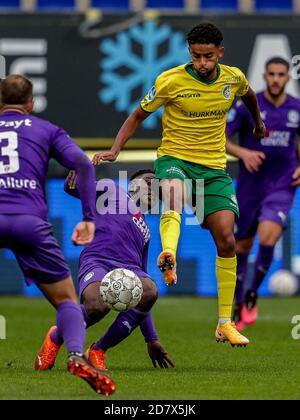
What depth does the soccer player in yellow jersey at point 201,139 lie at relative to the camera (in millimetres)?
9391

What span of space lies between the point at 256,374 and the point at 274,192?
180 inches

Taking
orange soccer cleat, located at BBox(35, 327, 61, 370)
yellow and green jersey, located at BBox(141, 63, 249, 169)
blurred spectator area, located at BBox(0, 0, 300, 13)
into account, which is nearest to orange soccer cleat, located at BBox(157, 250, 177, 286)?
orange soccer cleat, located at BBox(35, 327, 61, 370)

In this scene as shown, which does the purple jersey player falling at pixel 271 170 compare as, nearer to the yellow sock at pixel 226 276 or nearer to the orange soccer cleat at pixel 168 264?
the yellow sock at pixel 226 276

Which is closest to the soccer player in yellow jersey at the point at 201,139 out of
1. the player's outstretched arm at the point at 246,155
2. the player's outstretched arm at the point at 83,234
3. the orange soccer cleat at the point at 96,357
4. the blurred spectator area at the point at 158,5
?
the orange soccer cleat at the point at 96,357

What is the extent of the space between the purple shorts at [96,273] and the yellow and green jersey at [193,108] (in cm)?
108

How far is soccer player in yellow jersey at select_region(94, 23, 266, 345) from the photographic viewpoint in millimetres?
9391

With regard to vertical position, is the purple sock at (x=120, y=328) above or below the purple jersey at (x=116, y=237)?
below

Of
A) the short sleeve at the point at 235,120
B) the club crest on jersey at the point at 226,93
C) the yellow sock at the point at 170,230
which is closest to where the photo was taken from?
the yellow sock at the point at 170,230

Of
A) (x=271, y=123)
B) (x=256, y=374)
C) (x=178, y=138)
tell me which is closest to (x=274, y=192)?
(x=271, y=123)

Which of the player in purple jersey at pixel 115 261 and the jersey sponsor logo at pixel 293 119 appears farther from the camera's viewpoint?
the jersey sponsor logo at pixel 293 119

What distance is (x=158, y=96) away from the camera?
952cm

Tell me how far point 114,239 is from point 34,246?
73.7 inches

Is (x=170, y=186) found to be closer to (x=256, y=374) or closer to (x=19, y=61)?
(x=256, y=374)

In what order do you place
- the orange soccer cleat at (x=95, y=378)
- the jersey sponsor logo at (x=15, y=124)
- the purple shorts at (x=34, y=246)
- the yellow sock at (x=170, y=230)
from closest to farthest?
the orange soccer cleat at (x=95, y=378), the purple shorts at (x=34, y=246), the jersey sponsor logo at (x=15, y=124), the yellow sock at (x=170, y=230)
